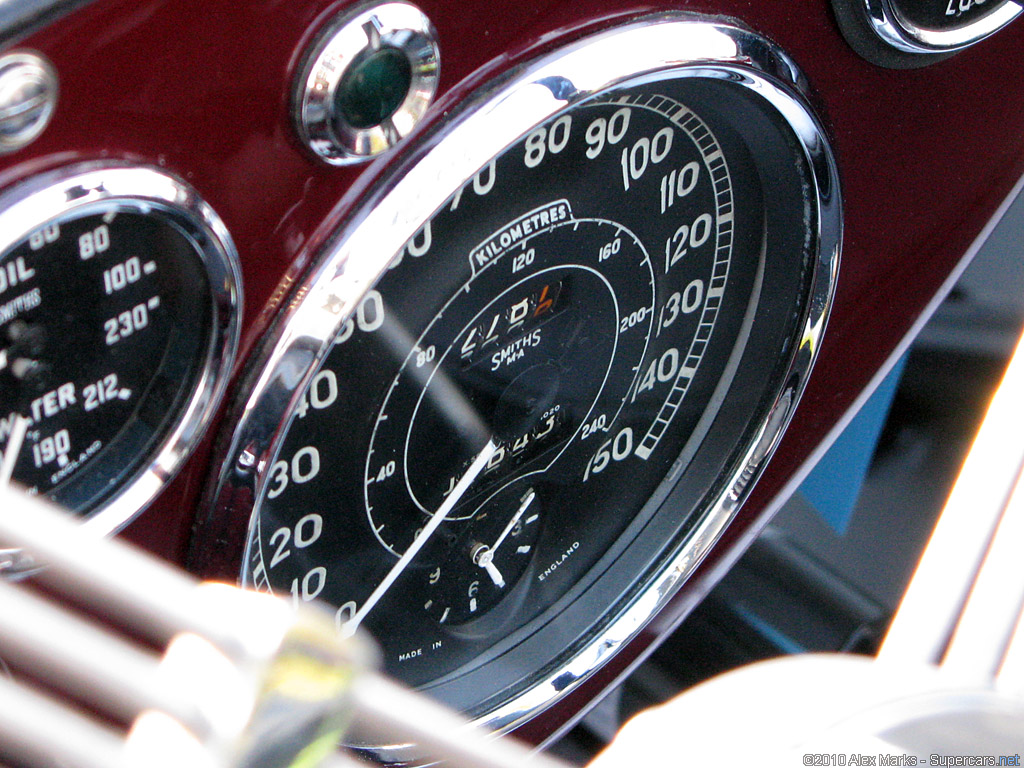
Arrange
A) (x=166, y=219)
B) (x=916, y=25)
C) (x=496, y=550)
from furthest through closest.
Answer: (x=496, y=550) < (x=916, y=25) < (x=166, y=219)

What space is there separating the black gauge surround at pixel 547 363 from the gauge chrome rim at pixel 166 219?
25 mm

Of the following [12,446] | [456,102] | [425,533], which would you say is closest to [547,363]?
[425,533]

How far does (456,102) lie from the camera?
589mm

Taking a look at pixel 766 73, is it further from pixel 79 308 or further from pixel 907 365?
pixel 907 365

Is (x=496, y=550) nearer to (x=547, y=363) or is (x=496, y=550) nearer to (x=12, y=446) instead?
(x=547, y=363)

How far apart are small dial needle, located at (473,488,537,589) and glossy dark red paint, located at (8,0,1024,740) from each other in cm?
14

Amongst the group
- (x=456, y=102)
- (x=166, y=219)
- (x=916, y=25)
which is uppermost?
(x=916, y=25)

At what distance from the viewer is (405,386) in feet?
2.32

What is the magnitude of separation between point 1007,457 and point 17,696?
0.34m

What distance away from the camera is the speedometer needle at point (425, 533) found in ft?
2.56

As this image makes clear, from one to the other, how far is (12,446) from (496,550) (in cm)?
43

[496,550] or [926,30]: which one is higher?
[926,30]

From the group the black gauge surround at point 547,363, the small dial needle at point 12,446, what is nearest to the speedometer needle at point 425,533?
the black gauge surround at point 547,363

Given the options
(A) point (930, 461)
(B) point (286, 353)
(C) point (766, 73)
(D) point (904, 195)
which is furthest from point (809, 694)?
(A) point (930, 461)
